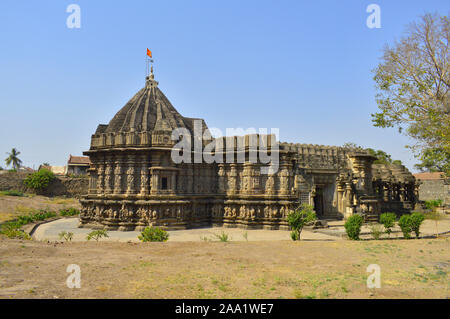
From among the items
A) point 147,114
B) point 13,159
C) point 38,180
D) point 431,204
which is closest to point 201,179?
point 147,114

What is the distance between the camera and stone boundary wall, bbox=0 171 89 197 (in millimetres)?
44062

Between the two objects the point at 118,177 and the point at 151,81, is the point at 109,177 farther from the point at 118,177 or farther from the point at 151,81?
the point at 151,81

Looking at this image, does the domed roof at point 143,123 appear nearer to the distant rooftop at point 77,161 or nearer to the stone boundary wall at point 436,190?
the stone boundary wall at point 436,190

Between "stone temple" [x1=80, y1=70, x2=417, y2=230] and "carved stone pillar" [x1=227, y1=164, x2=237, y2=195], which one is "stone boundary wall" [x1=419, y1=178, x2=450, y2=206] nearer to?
"stone temple" [x1=80, y1=70, x2=417, y2=230]

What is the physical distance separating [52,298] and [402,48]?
17281mm

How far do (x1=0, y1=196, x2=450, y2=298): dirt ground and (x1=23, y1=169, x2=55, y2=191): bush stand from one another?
112ft

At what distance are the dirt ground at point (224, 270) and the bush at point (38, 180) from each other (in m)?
34.2

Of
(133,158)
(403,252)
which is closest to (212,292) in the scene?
(403,252)

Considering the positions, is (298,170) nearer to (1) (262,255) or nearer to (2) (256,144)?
(2) (256,144)

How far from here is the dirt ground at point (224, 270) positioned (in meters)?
7.11

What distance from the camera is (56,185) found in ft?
145

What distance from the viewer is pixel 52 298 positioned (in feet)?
21.4

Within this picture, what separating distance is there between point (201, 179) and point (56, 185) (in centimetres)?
2975

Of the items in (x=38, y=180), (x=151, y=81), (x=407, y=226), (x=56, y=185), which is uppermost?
(x=151, y=81)
